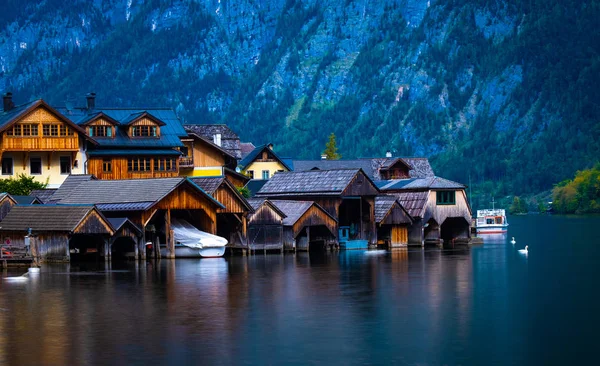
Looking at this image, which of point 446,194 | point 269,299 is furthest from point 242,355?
point 446,194

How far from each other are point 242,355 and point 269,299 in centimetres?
1570

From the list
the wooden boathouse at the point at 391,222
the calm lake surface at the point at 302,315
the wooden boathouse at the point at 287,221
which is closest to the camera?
the calm lake surface at the point at 302,315

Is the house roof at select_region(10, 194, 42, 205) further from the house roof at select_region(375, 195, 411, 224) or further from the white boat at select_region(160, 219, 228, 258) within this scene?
the house roof at select_region(375, 195, 411, 224)

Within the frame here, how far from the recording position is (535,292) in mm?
60094

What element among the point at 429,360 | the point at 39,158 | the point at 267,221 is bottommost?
the point at 429,360

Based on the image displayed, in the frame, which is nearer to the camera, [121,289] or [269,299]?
[269,299]

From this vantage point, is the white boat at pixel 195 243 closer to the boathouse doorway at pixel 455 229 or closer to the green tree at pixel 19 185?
the green tree at pixel 19 185

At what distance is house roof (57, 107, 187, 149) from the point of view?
104438 mm

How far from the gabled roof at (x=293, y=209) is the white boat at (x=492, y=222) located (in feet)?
195

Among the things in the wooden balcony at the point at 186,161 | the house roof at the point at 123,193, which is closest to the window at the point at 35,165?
the house roof at the point at 123,193

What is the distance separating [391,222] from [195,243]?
23635mm

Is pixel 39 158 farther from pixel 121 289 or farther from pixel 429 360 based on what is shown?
pixel 429 360

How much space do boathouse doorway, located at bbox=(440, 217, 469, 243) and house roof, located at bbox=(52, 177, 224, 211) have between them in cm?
3681

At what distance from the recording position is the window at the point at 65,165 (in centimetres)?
9994
